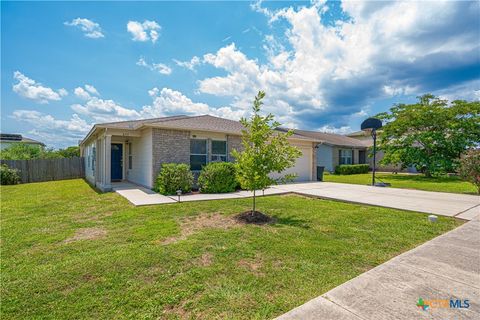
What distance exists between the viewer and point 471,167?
970 centimetres

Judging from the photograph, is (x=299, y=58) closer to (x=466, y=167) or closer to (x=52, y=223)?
(x=466, y=167)

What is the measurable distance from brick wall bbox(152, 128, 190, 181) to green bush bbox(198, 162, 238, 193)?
4.88 ft

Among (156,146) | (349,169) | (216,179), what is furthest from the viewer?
(349,169)

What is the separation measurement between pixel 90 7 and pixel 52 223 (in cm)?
824

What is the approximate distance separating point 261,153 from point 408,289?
153 inches

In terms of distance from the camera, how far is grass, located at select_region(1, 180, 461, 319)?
239 cm

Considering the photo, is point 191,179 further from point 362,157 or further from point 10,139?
point 10,139

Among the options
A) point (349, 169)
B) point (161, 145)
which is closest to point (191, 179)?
point (161, 145)

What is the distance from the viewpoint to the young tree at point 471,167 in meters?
9.59

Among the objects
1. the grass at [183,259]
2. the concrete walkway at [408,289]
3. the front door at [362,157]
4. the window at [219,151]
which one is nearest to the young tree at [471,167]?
the grass at [183,259]

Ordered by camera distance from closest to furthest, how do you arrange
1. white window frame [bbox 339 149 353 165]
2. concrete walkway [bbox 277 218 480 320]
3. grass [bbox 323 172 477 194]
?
concrete walkway [bbox 277 218 480 320] < grass [bbox 323 172 477 194] < white window frame [bbox 339 149 353 165]

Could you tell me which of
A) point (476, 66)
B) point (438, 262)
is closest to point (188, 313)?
point (438, 262)

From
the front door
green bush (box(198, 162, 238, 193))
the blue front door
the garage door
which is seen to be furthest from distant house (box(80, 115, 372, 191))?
the front door

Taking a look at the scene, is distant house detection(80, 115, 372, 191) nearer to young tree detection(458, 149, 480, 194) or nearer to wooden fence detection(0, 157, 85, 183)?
wooden fence detection(0, 157, 85, 183)
